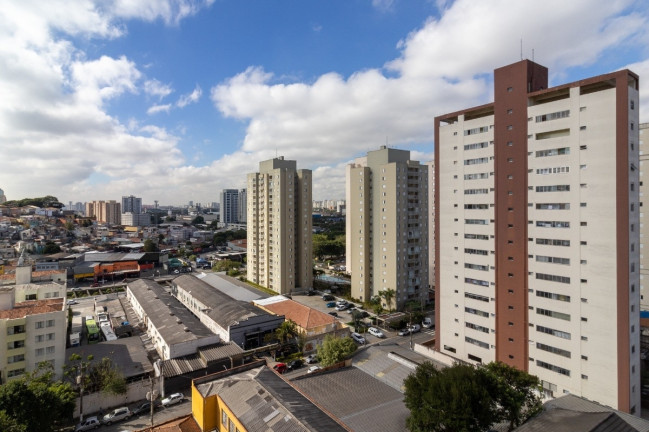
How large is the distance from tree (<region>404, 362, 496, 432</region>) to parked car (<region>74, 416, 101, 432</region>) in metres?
22.9

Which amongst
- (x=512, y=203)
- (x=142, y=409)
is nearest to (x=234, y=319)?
(x=142, y=409)

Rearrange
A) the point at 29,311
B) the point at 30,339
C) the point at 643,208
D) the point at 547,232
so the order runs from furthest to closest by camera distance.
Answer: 1. the point at 643,208
2. the point at 29,311
3. the point at 30,339
4. the point at 547,232

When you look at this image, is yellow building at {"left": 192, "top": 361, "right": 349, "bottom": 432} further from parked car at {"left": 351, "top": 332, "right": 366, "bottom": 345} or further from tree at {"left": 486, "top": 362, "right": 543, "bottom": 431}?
parked car at {"left": 351, "top": 332, "right": 366, "bottom": 345}

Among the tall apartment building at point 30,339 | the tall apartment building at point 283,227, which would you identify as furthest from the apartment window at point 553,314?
the tall apartment building at point 30,339

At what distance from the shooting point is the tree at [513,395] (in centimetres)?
2192

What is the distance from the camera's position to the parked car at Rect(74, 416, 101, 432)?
2548 centimetres

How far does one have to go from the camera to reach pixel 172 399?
28.7 metres

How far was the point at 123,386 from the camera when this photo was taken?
28250mm

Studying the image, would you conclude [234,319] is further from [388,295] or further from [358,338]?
[388,295]

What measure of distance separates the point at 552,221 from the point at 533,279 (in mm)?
5279

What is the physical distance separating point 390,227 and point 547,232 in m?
25.9

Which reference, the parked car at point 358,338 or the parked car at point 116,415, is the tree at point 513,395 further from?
the parked car at point 116,415

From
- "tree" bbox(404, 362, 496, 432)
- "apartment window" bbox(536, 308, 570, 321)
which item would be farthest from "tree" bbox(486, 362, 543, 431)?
"apartment window" bbox(536, 308, 570, 321)

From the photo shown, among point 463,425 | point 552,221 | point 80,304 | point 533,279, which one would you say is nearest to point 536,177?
point 552,221
